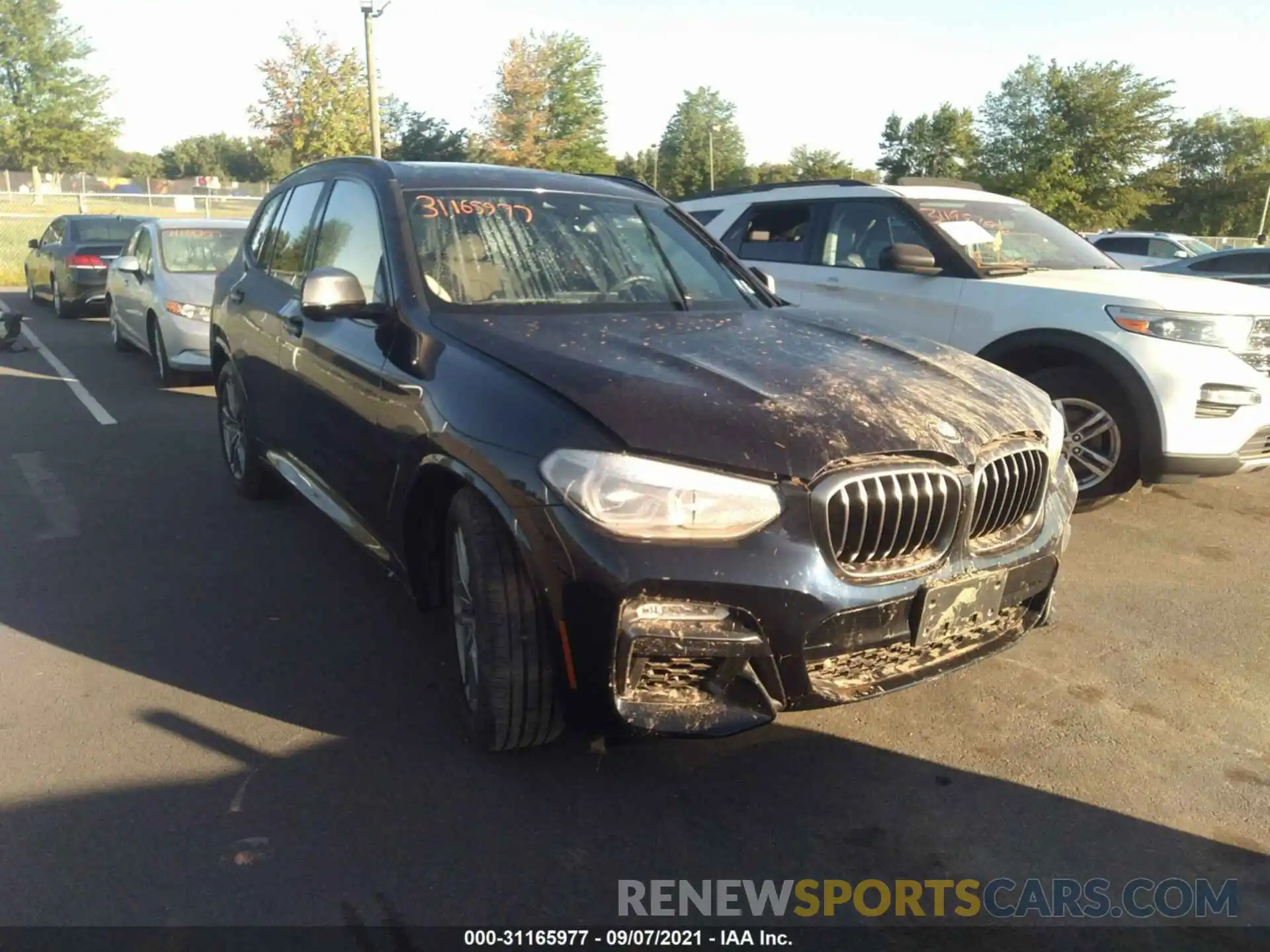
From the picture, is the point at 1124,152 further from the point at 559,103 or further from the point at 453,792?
the point at 453,792

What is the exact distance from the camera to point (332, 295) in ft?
11.7

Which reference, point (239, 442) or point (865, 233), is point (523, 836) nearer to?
point (239, 442)

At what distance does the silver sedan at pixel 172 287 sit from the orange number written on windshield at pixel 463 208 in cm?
517

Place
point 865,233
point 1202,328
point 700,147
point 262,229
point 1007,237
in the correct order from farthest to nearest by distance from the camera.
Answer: point 700,147
point 865,233
point 1007,237
point 262,229
point 1202,328

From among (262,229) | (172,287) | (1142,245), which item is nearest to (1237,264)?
(1142,245)

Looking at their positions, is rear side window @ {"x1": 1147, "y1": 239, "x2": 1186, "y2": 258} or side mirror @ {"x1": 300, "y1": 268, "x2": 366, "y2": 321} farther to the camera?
rear side window @ {"x1": 1147, "y1": 239, "x2": 1186, "y2": 258}

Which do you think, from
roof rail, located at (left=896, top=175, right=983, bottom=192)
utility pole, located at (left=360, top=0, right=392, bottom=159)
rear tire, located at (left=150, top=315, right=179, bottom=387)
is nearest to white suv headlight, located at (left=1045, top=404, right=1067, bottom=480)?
roof rail, located at (left=896, top=175, right=983, bottom=192)

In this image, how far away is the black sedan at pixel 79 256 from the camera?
14234 millimetres

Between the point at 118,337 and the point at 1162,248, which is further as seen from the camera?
the point at 1162,248

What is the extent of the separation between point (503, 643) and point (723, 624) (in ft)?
2.10

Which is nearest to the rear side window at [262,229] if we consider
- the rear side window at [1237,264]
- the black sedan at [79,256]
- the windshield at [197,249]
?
the windshield at [197,249]

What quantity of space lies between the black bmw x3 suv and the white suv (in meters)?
1.17

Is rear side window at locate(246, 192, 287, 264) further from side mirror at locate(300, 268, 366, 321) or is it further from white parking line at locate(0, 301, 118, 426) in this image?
white parking line at locate(0, 301, 118, 426)

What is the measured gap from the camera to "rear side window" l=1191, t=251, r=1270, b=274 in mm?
14391
